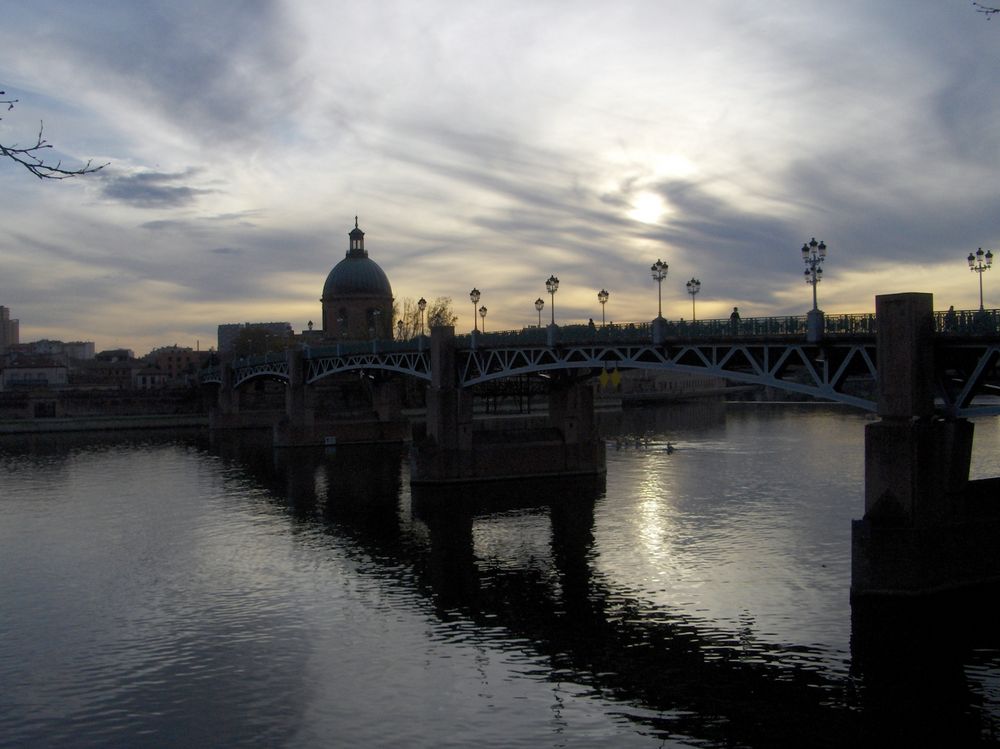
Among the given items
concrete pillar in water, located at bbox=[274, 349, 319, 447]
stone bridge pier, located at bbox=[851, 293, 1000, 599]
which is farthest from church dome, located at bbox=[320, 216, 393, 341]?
stone bridge pier, located at bbox=[851, 293, 1000, 599]

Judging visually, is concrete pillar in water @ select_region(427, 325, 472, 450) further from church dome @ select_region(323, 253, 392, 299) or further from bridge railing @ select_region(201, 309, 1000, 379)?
church dome @ select_region(323, 253, 392, 299)

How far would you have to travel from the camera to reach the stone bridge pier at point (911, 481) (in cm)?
2716

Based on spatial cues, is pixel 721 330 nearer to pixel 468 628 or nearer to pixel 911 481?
pixel 911 481

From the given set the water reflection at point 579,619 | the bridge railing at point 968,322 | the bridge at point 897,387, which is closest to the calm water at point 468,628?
the water reflection at point 579,619

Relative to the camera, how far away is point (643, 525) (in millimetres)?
41469

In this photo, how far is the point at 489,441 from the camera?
56.8 m

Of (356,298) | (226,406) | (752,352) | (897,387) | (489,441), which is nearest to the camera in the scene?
(897,387)

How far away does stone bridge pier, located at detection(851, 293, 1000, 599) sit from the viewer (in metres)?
27.2

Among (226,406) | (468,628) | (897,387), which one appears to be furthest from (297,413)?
(897,387)

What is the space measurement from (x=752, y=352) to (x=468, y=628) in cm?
1710

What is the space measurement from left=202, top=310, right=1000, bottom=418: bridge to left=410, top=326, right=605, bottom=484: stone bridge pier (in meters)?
1.21

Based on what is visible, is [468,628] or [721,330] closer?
[468,628]

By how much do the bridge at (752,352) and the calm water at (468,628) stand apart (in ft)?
21.6

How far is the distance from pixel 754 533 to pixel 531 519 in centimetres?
1067
